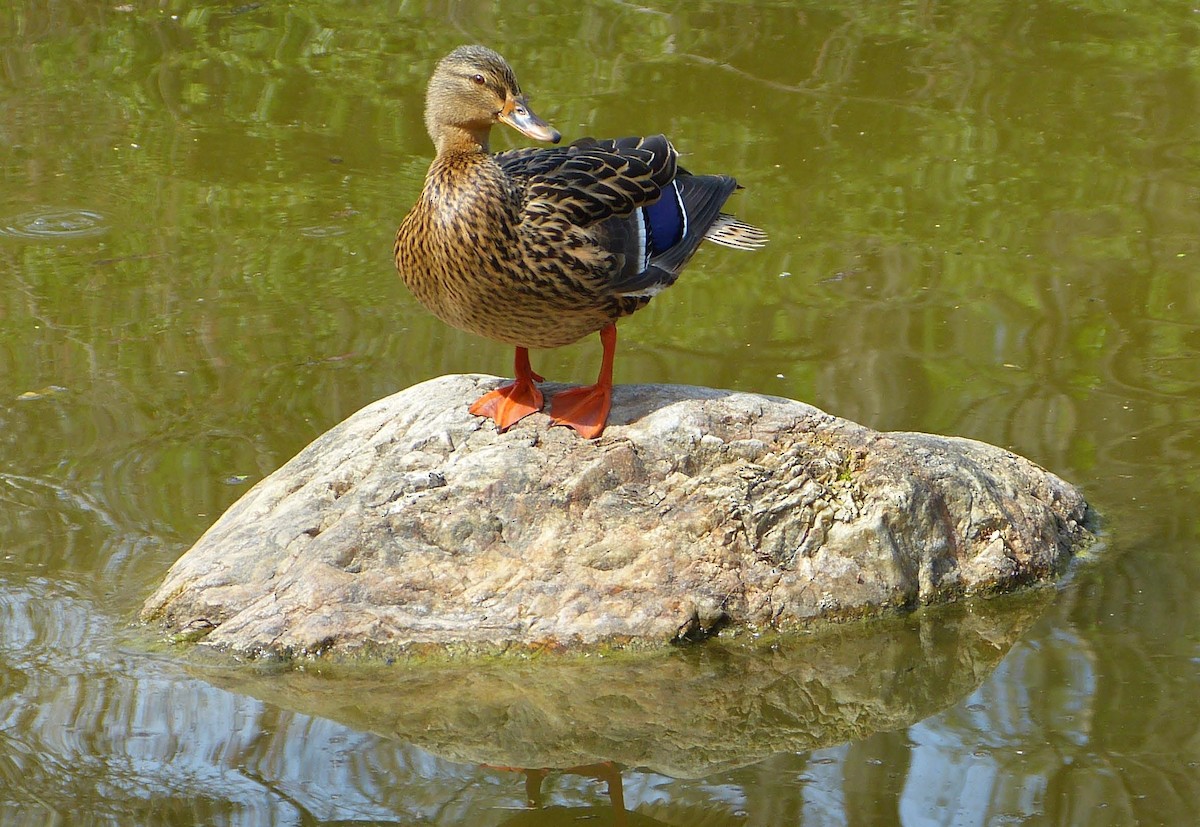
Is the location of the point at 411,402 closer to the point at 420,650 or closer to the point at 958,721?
the point at 420,650

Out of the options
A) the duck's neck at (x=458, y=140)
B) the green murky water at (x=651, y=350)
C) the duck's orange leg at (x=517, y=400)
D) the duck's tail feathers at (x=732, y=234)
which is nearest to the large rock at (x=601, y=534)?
the duck's orange leg at (x=517, y=400)

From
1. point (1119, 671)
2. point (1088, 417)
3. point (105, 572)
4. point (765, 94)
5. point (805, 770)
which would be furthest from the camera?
point (765, 94)

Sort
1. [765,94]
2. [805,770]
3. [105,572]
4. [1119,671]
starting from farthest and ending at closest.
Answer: [765,94], [105,572], [1119,671], [805,770]

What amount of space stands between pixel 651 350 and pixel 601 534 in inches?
86.7

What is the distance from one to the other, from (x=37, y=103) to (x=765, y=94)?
16.1 ft

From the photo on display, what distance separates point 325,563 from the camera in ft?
15.4

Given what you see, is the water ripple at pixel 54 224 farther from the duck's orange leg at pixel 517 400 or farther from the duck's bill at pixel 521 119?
the duck's bill at pixel 521 119

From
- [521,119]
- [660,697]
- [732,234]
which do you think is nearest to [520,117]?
[521,119]

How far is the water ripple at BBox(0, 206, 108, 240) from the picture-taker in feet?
26.6

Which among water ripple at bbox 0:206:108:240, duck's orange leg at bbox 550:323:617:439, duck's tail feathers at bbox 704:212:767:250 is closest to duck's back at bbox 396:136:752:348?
duck's orange leg at bbox 550:323:617:439

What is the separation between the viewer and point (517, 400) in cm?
512

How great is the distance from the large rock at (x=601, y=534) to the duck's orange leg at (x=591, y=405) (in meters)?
0.05

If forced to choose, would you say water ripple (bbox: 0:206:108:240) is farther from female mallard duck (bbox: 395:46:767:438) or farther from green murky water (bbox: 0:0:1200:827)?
female mallard duck (bbox: 395:46:767:438)

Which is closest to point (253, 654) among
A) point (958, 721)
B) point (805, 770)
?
point (805, 770)
